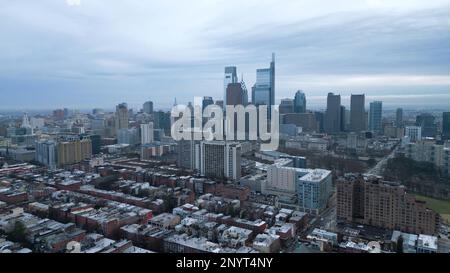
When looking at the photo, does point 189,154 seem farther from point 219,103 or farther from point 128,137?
point 219,103

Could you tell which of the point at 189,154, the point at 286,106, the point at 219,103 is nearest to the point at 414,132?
the point at 286,106

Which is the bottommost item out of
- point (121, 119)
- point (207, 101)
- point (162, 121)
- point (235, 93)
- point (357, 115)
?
point (162, 121)

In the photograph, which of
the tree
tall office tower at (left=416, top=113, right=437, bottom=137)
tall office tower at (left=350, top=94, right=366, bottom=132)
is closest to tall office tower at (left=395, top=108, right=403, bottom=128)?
tall office tower at (left=350, top=94, right=366, bottom=132)

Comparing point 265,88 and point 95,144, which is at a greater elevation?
point 265,88

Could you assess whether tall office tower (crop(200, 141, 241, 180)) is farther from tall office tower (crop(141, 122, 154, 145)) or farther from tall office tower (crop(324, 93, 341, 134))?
tall office tower (crop(324, 93, 341, 134))
